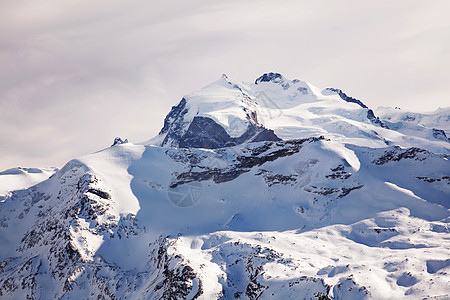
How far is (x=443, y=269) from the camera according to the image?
57031mm

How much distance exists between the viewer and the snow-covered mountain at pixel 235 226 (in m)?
62.7

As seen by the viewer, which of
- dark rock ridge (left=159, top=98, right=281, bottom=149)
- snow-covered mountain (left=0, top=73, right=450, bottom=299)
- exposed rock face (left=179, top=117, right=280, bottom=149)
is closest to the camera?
snow-covered mountain (left=0, top=73, right=450, bottom=299)

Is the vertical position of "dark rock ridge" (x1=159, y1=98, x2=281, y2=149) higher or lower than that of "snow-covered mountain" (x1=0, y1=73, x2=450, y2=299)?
lower

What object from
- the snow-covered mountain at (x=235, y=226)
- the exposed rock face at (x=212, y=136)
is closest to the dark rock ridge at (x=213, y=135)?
the exposed rock face at (x=212, y=136)

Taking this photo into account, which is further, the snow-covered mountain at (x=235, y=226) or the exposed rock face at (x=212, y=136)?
the exposed rock face at (x=212, y=136)

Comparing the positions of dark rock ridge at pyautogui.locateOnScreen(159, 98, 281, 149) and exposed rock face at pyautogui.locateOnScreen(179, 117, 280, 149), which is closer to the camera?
exposed rock face at pyautogui.locateOnScreen(179, 117, 280, 149)

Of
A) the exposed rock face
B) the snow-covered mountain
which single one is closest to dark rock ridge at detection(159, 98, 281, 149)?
the exposed rock face

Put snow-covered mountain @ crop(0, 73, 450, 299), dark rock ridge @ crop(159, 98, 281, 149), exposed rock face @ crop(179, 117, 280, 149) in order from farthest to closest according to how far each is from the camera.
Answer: dark rock ridge @ crop(159, 98, 281, 149), exposed rock face @ crop(179, 117, 280, 149), snow-covered mountain @ crop(0, 73, 450, 299)

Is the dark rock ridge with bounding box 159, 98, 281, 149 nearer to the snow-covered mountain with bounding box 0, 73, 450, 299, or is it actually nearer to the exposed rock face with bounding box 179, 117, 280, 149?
the exposed rock face with bounding box 179, 117, 280, 149

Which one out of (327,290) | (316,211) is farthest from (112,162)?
(327,290)

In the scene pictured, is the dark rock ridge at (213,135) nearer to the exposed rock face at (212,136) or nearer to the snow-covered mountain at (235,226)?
the exposed rock face at (212,136)

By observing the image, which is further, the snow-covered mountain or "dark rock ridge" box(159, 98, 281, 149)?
"dark rock ridge" box(159, 98, 281, 149)

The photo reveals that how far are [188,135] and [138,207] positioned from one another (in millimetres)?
97331

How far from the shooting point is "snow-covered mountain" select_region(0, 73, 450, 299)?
6269 cm
